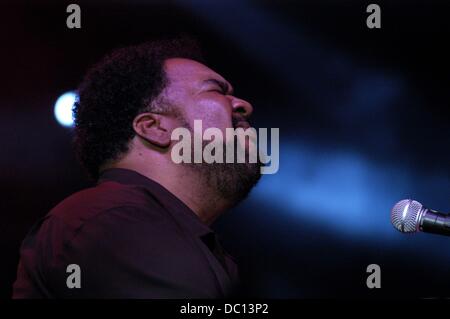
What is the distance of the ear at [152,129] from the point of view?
1.30m

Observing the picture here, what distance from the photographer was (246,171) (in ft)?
4.34

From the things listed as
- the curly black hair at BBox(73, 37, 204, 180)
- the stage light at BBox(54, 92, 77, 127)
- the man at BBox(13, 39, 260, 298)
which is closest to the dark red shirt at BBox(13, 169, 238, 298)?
the man at BBox(13, 39, 260, 298)

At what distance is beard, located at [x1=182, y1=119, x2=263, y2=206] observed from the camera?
51.2 inches

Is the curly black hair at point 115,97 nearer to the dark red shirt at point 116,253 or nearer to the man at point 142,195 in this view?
the man at point 142,195

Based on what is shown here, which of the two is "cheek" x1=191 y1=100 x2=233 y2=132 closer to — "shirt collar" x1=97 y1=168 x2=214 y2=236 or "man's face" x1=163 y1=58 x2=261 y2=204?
"man's face" x1=163 y1=58 x2=261 y2=204

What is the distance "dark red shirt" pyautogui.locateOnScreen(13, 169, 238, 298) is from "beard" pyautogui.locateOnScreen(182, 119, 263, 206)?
0.99ft

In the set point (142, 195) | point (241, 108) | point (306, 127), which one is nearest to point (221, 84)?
point (241, 108)

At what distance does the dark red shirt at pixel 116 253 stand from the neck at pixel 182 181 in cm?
26

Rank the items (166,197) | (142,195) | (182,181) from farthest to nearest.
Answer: (182,181), (166,197), (142,195)

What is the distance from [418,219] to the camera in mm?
1018

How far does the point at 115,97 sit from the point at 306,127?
564 mm

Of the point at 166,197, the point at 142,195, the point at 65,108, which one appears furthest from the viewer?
the point at 65,108

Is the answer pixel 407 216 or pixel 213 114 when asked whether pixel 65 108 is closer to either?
pixel 213 114

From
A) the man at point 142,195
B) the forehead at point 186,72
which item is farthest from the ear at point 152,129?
the forehead at point 186,72
